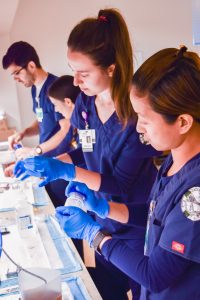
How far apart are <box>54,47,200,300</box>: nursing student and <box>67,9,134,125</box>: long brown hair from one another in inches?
15.5

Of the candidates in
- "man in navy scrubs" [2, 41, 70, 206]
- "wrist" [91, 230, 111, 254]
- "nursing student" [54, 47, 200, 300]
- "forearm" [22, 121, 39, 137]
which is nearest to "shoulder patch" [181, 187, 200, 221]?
"nursing student" [54, 47, 200, 300]

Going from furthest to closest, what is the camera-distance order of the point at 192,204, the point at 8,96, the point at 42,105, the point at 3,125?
the point at 8,96, the point at 3,125, the point at 42,105, the point at 192,204

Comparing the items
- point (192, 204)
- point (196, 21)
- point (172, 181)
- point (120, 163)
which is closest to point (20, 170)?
point (120, 163)

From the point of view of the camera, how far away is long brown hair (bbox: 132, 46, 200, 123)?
742 millimetres

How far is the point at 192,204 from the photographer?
0.71 m

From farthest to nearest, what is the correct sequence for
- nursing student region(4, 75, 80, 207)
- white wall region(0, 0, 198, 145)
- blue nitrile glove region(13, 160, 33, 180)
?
white wall region(0, 0, 198, 145) < nursing student region(4, 75, 80, 207) < blue nitrile glove region(13, 160, 33, 180)

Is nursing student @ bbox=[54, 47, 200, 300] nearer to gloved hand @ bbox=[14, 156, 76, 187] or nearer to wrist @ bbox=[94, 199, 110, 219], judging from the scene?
wrist @ bbox=[94, 199, 110, 219]

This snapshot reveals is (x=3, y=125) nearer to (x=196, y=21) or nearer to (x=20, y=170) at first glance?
(x=20, y=170)

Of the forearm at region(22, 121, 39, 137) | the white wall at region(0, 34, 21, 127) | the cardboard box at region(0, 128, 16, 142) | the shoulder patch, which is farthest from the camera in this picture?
the white wall at region(0, 34, 21, 127)

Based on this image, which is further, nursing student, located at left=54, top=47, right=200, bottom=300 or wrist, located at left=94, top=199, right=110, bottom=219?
wrist, located at left=94, top=199, right=110, bottom=219

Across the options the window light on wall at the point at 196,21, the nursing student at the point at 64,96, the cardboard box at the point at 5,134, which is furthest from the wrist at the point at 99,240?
the window light on wall at the point at 196,21

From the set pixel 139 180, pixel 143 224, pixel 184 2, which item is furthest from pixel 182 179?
pixel 184 2

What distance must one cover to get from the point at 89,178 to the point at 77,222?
1.09 feet

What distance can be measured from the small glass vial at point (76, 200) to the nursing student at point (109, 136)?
0.61ft
